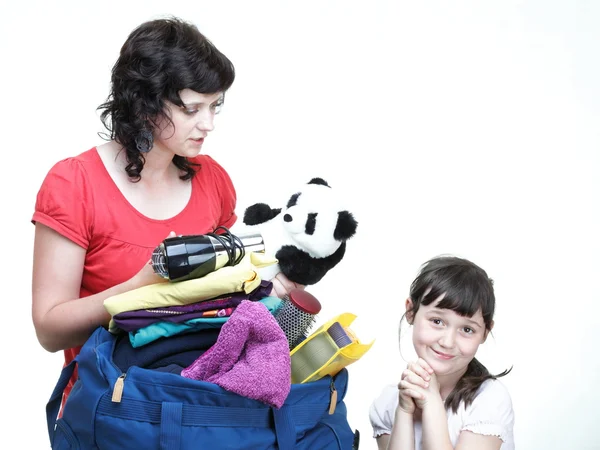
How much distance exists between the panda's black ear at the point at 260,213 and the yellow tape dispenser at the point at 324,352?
10.7 inches

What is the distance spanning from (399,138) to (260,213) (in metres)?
1.24

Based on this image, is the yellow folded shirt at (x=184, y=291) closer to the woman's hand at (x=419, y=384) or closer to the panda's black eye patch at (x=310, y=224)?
the panda's black eye patch at (x=310, y=224)

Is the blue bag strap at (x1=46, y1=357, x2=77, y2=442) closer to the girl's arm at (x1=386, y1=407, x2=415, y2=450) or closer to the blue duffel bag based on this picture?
the blue duffel bag

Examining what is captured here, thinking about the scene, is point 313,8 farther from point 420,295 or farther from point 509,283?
point 420,295

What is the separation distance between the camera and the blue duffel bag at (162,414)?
4.23ft

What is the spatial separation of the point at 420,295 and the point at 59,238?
74 centimetres

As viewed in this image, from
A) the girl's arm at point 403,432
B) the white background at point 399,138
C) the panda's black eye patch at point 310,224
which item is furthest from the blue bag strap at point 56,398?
the white background at point 399,138

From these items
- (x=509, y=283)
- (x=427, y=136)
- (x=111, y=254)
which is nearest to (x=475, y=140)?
(x=427, y=136)

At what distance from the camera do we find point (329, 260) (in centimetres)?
157

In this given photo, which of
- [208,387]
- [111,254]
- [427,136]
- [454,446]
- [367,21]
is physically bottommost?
[454,446]

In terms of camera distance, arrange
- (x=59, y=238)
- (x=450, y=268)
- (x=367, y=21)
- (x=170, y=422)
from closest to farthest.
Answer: (x=170, y=422)
(x=59, y=238)
(x=450, y=268)
(x=367, y=21)

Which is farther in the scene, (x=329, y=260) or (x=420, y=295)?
(x=420, y=295)

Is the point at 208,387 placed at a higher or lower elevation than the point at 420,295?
lower

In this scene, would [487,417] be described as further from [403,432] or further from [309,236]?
[309,236]
